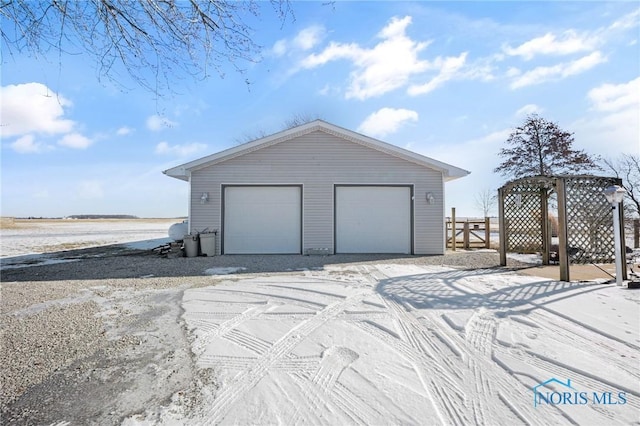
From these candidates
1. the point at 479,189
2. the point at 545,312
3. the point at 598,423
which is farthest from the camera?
the point at 479,189

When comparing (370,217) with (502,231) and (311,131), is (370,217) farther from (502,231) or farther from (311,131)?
(502,231)

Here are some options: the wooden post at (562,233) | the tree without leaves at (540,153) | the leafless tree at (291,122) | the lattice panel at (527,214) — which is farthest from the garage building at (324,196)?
the leafless tree at (291,122)

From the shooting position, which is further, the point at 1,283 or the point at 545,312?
the point at 1,283

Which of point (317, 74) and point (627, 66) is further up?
point (317, 74)

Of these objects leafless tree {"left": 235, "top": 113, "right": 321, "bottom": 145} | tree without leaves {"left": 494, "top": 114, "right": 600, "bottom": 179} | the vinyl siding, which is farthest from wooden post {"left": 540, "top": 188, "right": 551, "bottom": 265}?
leafless tree {"left": 235, "top": 113, "right": 321, "bottom": 145}

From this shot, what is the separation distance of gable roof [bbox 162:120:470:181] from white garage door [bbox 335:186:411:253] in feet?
3.53

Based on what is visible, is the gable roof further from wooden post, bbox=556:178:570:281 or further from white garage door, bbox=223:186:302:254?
wooden post, bbox=556:178:570:281

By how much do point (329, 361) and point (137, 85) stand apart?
3453 mm

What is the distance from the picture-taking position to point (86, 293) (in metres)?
4.69

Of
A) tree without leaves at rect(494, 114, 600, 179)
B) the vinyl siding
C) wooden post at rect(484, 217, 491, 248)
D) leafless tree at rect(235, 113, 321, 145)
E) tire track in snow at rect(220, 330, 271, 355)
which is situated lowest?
tire track in snow at rect(220, 330, 271, 355)

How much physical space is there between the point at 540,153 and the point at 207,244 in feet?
56.4

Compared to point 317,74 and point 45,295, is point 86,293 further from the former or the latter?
point 317,74

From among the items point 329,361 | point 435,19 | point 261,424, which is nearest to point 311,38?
point 435,19

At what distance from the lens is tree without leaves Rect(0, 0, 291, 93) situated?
2646 mm
